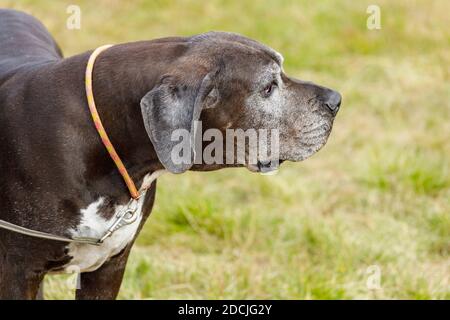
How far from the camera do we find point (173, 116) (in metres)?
3.26

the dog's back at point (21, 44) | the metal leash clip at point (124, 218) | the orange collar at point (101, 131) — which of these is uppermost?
the dog's back at point (21, 44)

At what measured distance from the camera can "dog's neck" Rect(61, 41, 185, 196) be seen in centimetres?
340

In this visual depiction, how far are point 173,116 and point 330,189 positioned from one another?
306 centimetres

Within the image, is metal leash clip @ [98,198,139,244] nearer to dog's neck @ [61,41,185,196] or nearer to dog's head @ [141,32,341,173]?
dog's neck @ [61,41,185,196]

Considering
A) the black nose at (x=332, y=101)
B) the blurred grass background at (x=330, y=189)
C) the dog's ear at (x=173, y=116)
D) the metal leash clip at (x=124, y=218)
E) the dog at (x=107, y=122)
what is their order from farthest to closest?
the blurred grass background at (x=330, y=189) < the black nose at (x=332, y=101) < the metal leash clip at (x=124, y=218) < the dog at (x=107, y=122) < the dog's ear at (x=173, y=116)

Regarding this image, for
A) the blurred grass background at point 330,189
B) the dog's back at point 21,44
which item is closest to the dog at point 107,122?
the dog's back at point 21,44

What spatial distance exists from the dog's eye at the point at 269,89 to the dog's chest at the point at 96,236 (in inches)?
25.7

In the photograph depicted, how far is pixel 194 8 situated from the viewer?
9.56m

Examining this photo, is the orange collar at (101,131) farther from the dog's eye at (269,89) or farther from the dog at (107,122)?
the dog's eye at (269,89)

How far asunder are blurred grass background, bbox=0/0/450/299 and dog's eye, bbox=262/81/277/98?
4.71 ft

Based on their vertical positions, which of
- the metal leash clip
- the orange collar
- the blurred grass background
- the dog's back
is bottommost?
the blurred grass background

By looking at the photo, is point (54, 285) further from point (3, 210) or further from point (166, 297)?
point (3, 210)

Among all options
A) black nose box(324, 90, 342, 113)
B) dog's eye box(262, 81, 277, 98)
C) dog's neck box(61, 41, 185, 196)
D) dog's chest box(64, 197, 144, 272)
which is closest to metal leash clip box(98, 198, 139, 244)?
dog's chest box(64, 197, 144, 272)

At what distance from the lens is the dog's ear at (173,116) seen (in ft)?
10.6
